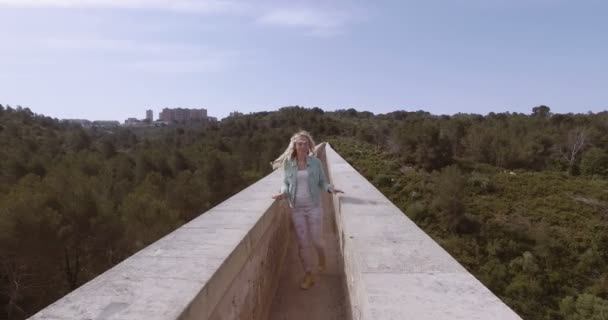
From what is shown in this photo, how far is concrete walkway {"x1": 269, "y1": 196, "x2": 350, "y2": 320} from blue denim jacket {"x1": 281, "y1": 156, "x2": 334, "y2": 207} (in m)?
0.72

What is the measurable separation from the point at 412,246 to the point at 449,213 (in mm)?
32276

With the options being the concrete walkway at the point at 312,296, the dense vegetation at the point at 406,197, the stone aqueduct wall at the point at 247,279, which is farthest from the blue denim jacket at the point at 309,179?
the dense vegetation at the point at 406,197

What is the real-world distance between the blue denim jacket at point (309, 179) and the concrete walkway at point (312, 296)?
717 mm

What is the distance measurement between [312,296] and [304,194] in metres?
0.85

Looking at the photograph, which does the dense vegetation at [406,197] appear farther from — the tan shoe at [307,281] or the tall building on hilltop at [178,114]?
the tall building on hilltop at [178,114]

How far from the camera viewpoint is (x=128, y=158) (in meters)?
31.9

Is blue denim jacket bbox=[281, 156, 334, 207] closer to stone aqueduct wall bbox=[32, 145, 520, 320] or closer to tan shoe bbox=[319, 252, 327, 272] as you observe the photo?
stone aqueduct wall bbox=[32, 145, 520, 320]

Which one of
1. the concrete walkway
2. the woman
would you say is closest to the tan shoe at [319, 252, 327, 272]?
the concrete walkway

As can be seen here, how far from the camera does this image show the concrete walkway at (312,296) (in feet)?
10.2

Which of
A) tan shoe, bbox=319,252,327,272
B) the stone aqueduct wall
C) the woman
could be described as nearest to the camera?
the stone aqueduct wall

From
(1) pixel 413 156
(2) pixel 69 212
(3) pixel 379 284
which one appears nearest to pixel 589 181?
(1) pixel 413 156

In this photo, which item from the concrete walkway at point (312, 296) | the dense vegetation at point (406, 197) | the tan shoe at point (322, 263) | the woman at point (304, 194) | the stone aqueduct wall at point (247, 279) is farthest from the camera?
the dense vegetation at point (406, 197)

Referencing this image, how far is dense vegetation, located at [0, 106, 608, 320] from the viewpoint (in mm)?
14875

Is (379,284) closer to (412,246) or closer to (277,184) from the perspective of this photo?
(412,246)
